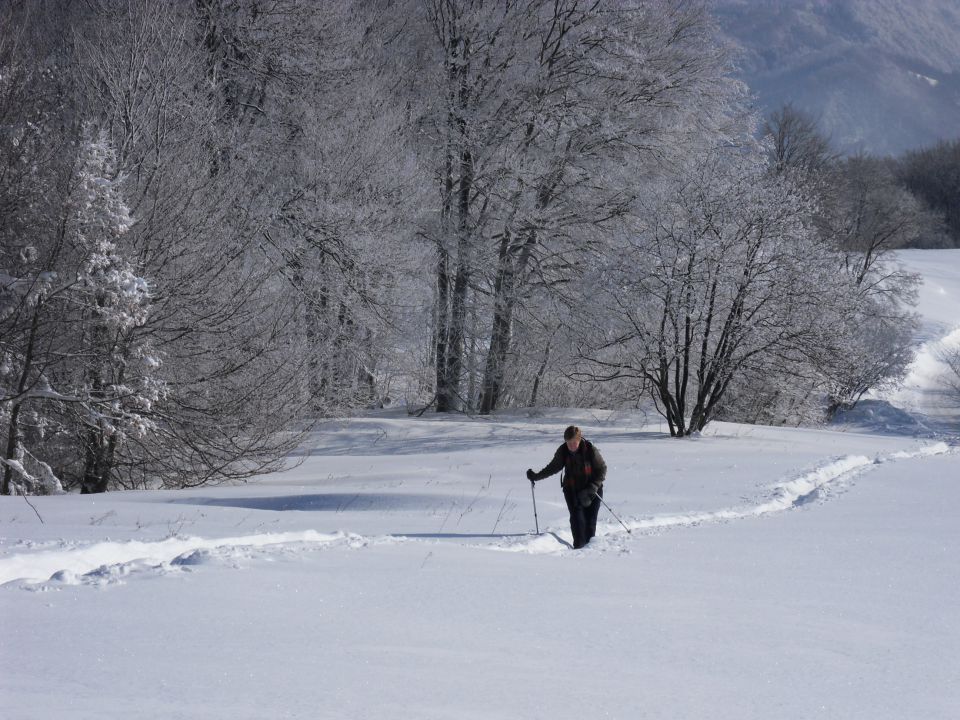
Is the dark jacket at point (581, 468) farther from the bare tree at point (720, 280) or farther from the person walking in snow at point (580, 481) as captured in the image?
the bare tree at point (720, 280)

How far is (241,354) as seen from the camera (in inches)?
564

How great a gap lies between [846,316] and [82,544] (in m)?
17.4

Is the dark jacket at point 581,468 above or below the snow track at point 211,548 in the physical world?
above

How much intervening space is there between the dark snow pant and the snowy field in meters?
0.16

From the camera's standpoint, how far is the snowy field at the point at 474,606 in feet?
12.3

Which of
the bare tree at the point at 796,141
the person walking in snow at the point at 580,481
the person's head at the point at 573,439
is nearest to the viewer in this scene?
the person walking in snow at the point at 580,481

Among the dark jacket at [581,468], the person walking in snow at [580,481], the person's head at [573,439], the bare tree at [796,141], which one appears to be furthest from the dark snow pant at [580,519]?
the bare tree at [796,141]

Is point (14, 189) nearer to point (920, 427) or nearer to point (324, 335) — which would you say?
point (324, 335)

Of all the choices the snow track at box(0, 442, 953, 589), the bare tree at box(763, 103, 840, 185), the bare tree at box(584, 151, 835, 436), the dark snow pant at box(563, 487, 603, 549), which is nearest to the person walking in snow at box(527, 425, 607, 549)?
the dark snow pant at box(563, 487, 603, 549)

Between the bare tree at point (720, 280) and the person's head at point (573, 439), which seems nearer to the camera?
the person's head at point (573, 439)

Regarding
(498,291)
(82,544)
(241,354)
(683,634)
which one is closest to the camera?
(683,634)

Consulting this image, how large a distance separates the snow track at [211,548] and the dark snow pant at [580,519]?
0.14 metres

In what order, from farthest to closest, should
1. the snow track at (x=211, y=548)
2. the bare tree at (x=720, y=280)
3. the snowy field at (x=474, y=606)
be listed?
the bare tree at (x=720, y=280) → the snow track at (x=211, y=548) → the snowy field at (x=474, y=606)

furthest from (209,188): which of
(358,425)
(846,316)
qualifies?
(846,316)
